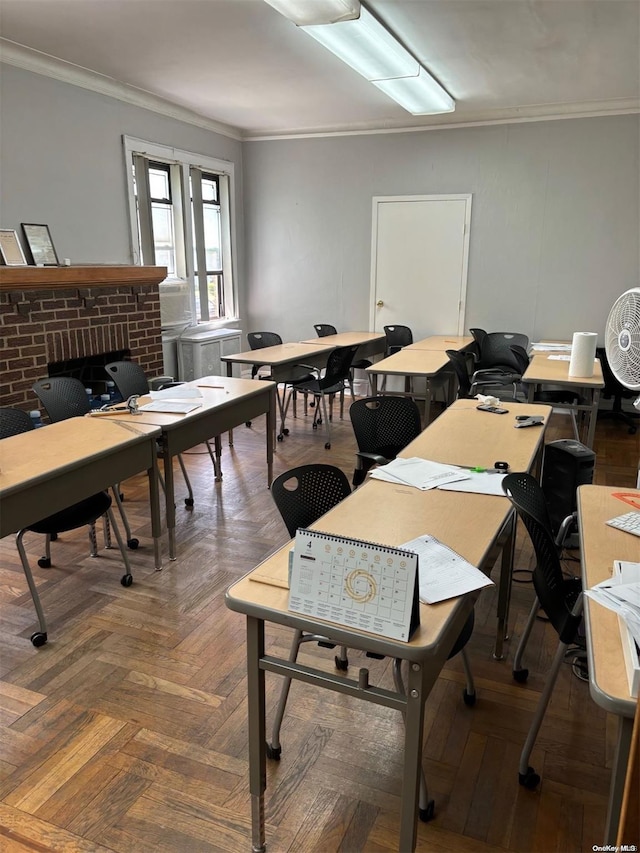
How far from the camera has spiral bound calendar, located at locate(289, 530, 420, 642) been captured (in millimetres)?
1299

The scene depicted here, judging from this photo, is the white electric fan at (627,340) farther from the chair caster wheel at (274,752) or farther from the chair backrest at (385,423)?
the chair caster wheel at (274,752)

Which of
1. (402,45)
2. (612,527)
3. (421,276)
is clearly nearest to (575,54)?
(402,45)

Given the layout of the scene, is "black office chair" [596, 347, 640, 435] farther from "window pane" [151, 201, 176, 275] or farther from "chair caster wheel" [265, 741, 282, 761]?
"chair caster wheel" [265, 741, 282, 761]

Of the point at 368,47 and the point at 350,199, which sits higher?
the point at 368,47

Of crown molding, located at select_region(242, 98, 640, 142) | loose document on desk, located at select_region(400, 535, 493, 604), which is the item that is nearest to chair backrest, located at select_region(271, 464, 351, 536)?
loose document on desk, located at select_region(400, 535, 493, 604)

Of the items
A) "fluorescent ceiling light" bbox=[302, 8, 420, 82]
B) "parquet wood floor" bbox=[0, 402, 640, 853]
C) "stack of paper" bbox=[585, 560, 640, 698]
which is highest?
"fluorescent ceiling light" bbox=[302, 8, 420, 82]

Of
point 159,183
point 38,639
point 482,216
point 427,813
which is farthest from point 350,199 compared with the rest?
point 427,813

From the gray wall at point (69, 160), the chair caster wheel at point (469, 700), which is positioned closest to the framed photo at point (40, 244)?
the gray wall at point (69, 160)

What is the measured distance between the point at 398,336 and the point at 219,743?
5568 millimetres

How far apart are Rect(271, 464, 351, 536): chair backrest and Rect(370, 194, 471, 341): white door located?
5.21 m

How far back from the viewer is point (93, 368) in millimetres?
5285

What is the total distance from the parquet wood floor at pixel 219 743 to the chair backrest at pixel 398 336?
14.3 ft

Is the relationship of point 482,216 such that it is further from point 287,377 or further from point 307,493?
point 307,493

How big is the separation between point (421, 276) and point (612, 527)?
5509 millimetres
